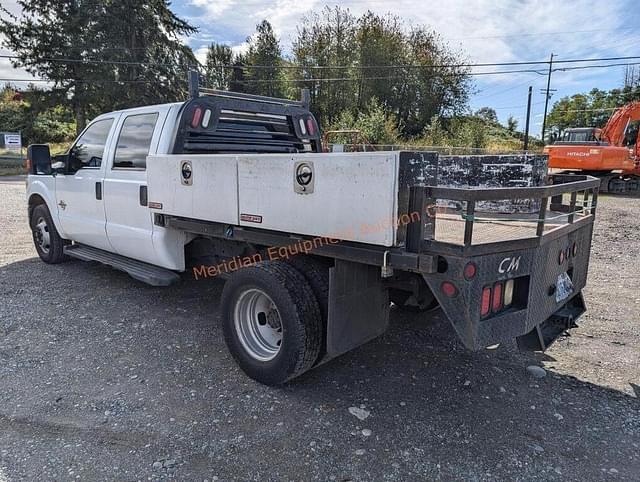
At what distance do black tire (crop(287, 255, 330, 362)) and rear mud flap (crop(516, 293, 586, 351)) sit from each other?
134 cm

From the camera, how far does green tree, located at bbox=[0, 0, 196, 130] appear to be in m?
30.7

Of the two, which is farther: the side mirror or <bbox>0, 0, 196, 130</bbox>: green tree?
<bbox>0, 0, 196, 130</bbox>: green tree

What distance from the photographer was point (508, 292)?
2.88 m

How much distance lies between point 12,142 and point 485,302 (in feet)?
107

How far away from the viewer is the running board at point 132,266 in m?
4.52

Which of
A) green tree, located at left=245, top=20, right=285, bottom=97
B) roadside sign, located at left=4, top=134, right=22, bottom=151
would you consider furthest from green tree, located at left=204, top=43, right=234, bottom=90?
roadside sign, located at left=4, top=134, right=22, bottom=151

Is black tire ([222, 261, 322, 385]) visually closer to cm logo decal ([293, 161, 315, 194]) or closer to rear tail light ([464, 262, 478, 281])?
cm logo decal ([293, 161, 315, 194])

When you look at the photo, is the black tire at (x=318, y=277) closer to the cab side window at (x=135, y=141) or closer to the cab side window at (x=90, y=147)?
the cab side window at (x=135, y=141)

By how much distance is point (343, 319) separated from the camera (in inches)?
122

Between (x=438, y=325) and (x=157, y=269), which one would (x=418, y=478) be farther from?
(x=157, y=269)

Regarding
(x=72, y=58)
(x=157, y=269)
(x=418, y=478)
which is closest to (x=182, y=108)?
(x=157, y=269)

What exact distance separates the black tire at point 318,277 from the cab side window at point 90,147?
3136mm

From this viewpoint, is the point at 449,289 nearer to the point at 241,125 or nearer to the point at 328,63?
the point at 241,125

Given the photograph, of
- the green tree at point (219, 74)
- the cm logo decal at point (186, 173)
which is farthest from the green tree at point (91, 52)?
the cm logo decal at point (186, 173)
